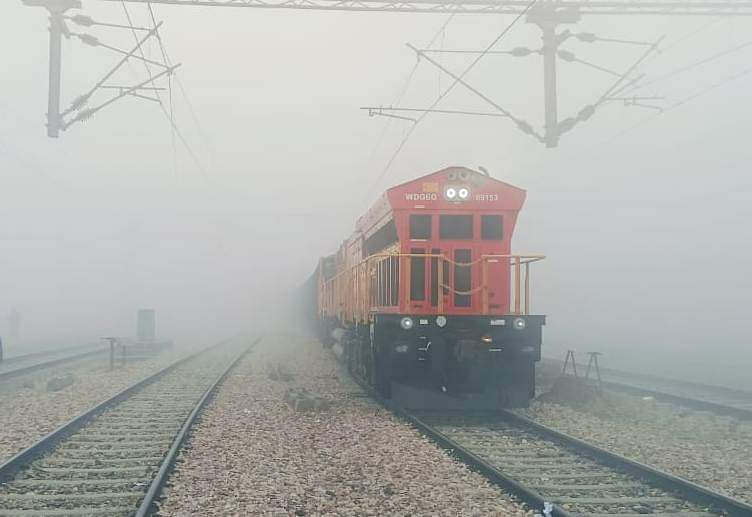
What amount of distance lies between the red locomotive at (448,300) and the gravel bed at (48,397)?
5.19 meters

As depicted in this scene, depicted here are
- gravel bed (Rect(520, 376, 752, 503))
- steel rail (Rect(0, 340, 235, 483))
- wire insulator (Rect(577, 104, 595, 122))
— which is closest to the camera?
steel rail (Rect(0, 340, 235, 483))

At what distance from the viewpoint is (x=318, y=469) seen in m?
8.30

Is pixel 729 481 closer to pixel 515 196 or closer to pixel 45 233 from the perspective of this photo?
pixel 515 196

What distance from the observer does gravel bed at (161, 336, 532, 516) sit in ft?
22.4

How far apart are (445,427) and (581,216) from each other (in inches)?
1260

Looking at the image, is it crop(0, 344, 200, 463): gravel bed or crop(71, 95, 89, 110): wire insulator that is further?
crop(71, 95, 89, 110): wire insulator

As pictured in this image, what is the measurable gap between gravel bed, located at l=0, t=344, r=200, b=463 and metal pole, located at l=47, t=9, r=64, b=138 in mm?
5019

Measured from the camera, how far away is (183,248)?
71688 mm

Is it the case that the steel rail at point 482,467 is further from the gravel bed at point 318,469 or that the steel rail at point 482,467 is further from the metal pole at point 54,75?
the metal pole at point 54,75

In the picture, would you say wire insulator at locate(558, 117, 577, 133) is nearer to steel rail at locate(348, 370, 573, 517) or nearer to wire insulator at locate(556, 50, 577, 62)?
wire insulator at locate(556, 50, 577, 62)

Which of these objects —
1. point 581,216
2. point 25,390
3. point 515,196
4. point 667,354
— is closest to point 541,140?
point 515,196

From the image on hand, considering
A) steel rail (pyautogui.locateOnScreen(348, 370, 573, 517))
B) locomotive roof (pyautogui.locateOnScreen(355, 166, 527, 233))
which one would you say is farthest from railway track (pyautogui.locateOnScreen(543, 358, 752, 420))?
steel rail (pyautogui.locateOnScreen(348, 370, 573, 517))

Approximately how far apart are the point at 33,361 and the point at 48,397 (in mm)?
11147

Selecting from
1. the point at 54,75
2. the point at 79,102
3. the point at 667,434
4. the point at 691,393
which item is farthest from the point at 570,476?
the point at 54,75
